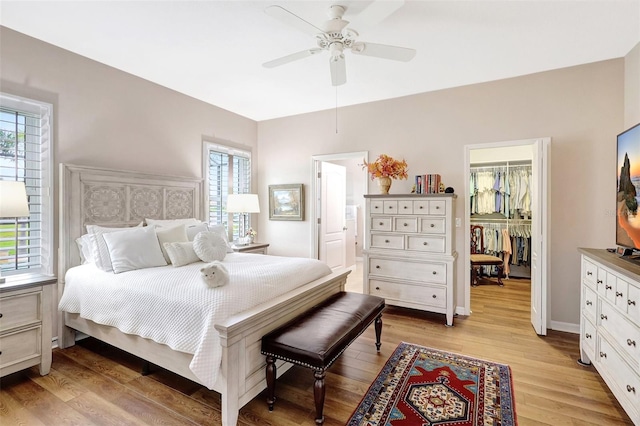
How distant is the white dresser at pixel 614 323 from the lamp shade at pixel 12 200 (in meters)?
4.04

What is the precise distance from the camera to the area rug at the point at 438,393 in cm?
197

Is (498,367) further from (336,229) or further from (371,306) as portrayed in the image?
(336,229)

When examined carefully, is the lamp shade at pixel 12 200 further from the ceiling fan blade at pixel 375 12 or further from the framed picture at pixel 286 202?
the framed picture at pixel 286 202

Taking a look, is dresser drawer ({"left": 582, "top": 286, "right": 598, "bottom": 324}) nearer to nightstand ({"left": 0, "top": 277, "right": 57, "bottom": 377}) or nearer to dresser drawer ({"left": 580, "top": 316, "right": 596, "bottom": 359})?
dresser drawer ({"left": 580, "top": 316, "right": 596, "bottom": 359})

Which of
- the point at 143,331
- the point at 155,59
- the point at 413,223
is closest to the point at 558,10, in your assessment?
the point at 413,223

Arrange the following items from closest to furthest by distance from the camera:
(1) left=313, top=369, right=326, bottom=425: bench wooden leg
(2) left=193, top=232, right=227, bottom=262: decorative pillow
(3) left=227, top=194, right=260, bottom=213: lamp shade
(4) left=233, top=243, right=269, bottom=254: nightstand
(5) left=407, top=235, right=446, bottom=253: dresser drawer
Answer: (1) left=313, top=369, right=326, bottom=425: bench wooden leg, (2) left=193, top=232, right=227, bottom=262: decorative pillow, (5) left=407, top=235, right=446, bottom=253: dresser drawer, (4) left=233, top=243, right=269, bottom=254: nightstand, (3) left=227, top=194, right=260, bottom=213: lamp shade

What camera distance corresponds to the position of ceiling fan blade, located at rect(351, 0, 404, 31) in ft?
5.85

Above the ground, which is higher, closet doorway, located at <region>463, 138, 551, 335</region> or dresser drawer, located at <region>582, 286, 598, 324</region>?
closet doorway, located at <region>463, 138, 551, 335</region>

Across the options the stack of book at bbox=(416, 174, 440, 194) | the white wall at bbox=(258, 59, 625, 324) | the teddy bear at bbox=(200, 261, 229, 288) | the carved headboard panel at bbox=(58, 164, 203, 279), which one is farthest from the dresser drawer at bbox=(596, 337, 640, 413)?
the carved headboard panel at bbox=(58, 164, 203, 279)

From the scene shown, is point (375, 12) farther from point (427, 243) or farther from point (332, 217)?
point (332, 217)

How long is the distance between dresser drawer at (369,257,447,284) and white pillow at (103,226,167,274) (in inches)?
96.0

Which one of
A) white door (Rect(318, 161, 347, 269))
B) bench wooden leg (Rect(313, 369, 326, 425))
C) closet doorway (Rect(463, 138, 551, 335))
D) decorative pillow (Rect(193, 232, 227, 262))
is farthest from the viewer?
closet doorway (Rect(463, 138, 551, 335))

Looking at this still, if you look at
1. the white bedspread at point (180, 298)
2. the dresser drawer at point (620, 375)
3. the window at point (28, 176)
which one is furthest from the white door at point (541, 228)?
the window at point (28, 176)

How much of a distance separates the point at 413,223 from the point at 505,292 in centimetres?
237
